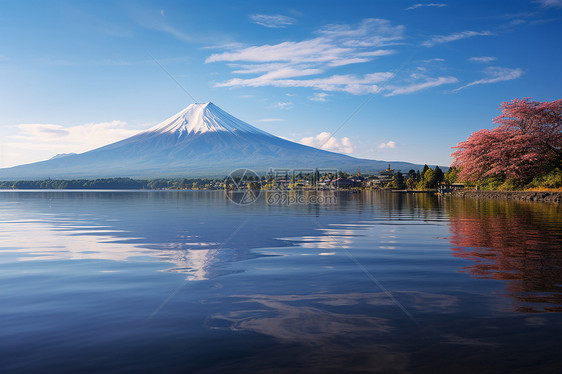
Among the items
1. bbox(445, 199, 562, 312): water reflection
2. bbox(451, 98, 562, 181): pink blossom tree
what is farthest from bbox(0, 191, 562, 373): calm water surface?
bbox(451, 98, 562, 181): pink blossom tree

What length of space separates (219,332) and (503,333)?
3.70m

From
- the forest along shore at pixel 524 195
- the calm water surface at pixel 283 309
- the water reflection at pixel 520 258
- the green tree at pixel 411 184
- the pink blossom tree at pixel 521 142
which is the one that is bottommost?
the calm water surface at pixel 283 309

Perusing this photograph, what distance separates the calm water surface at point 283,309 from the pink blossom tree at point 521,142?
46.0 m

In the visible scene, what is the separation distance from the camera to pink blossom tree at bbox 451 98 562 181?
51.5m

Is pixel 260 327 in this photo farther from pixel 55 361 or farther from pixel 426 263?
pixel 426 263

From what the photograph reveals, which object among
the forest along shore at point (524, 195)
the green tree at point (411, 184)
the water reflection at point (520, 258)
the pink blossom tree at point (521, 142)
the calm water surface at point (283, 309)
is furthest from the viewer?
the green tree at point (411, 184)

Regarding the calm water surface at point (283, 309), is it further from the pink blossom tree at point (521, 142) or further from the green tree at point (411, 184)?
the green tree at point (411, 184)

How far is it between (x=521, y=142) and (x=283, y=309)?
55049 mm

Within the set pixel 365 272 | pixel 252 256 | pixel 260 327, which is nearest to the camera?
pixel 260 327

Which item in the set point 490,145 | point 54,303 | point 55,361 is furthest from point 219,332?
point 490,145

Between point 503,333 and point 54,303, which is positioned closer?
point 503,333

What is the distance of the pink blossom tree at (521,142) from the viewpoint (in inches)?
2028

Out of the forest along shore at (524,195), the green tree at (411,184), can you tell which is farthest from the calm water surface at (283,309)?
the green tree at (411,184)

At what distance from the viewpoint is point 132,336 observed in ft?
17.6
